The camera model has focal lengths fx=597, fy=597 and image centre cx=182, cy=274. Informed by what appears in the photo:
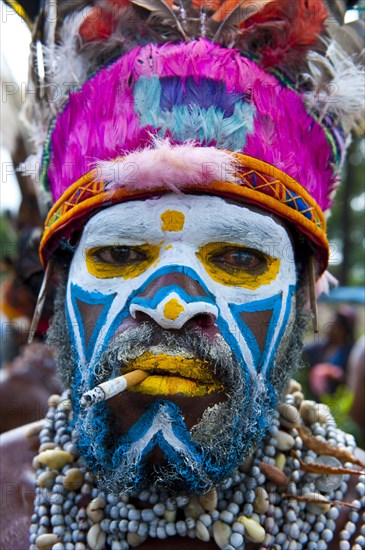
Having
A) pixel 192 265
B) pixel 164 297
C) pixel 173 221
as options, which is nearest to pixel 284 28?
pixel 173 221

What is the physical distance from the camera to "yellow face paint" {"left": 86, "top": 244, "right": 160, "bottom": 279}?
79.4 inches

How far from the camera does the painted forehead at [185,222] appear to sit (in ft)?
6.51

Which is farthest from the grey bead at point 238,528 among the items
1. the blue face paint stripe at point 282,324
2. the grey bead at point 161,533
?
the blue face paint stripe at point 282,324

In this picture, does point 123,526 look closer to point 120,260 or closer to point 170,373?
point 170,373

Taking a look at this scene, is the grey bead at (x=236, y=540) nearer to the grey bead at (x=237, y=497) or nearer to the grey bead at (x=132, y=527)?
the grey bead at (x=237, y=497)

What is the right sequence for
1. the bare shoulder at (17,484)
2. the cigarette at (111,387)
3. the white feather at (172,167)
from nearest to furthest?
the cigarette at (111,387) → the white feather at (172,167) → the bare shoulder at (17,484)

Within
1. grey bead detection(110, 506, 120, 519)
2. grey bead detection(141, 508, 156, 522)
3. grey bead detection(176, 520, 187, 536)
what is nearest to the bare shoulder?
grey bead detection(110, 506, 120, 519)

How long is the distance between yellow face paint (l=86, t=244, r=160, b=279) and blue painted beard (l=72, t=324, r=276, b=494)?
0.79 ft

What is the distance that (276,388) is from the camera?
2150 mm

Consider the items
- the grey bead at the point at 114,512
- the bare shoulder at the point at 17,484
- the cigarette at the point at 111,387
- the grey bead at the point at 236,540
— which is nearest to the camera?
the cigarette at the point at 111,387

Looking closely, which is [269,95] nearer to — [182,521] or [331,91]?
[331,91]

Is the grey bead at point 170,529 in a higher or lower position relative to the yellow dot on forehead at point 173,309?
lower

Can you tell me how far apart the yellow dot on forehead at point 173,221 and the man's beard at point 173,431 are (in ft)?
1.13

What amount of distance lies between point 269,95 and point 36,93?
103cm
